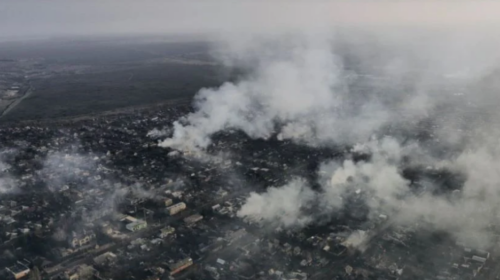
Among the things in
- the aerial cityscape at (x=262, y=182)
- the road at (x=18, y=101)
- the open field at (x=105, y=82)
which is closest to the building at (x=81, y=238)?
the aerial cityscape at (x=262, y=182)

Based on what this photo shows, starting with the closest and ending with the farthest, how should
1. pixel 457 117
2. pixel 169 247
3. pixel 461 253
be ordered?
pixel 461 253, pixel 169 247, pixel 457 117

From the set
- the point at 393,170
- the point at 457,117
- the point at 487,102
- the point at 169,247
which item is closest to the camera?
the point at 169,247

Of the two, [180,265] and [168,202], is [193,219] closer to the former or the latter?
[168,202]

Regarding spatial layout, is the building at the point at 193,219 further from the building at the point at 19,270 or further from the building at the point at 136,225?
the building at the point at 19,270

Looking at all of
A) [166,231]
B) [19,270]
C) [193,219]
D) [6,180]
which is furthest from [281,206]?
[6,180]

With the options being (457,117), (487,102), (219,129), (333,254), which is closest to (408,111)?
(457,117)

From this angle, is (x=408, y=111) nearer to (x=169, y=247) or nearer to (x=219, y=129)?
(x=219, y=129)

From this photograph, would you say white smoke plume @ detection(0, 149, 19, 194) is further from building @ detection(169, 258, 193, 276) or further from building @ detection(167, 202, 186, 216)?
building @ detection(169, 258, 193, 276)
